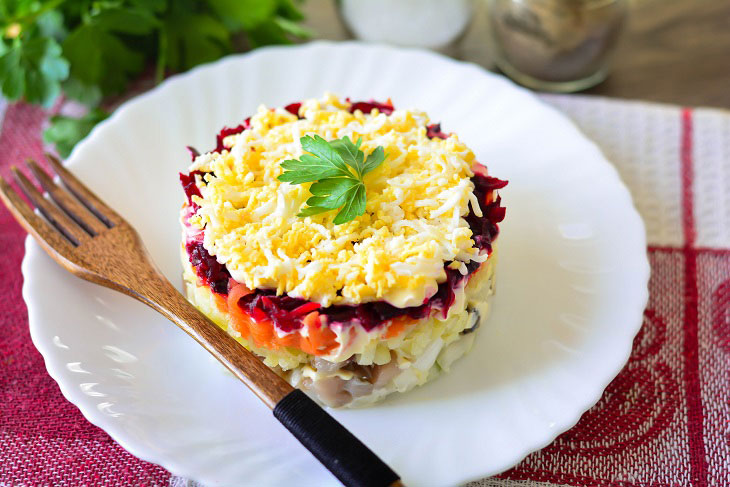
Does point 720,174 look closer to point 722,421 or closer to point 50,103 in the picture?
point 722,421

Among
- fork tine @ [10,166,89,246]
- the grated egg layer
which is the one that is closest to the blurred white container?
the grated egg layer

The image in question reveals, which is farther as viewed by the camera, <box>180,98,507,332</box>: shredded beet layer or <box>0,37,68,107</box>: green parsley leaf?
<box>0,37,68,107</box>: green parsley leaf

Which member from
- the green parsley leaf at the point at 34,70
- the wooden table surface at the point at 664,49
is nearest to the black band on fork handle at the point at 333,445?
the green parsley leaf at the point at 34,70

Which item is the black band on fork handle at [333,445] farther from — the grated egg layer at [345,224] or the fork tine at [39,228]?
the fork tine at [39,228]

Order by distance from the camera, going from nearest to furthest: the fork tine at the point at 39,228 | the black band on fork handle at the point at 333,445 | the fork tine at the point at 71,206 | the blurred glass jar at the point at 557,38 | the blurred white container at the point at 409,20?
the black band on fork handle at the point at 333,445 < the fork tine at the point at 39,228 < the fork tine at the point at 71,206 < the blurred glass jar at the point at 557,38 < the blurred white container at the point at 409,20

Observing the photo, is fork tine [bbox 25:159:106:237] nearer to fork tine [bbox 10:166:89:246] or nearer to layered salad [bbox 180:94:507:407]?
fork tine [bbox 10:166:89:246]

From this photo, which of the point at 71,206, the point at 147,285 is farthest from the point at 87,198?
the point at 147,285

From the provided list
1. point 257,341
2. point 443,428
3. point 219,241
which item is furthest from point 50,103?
point 443,428
